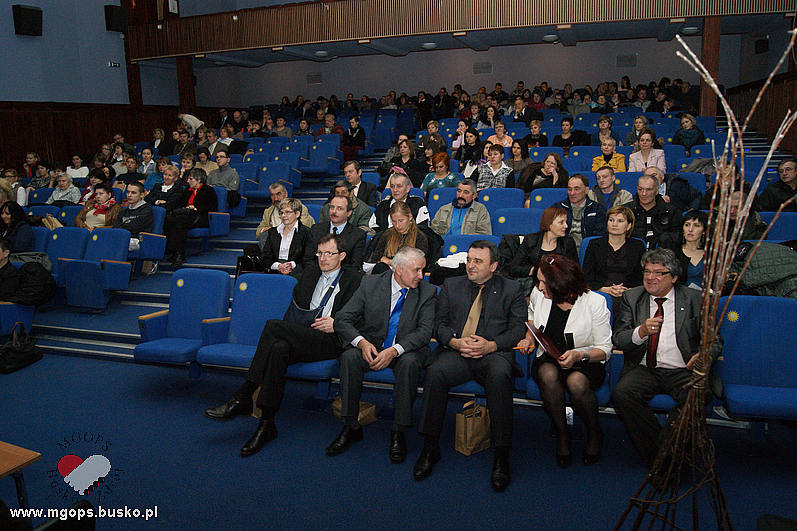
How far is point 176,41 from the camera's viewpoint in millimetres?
11500

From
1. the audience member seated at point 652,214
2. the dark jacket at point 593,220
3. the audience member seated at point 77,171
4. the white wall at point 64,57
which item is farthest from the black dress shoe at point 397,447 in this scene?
the white wall at point 64,57

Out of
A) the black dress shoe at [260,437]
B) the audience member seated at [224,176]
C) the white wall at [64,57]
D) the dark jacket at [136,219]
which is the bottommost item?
the black dress shoe at [260,437]

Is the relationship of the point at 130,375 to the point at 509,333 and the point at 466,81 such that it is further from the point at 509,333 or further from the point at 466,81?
the point at 466,81

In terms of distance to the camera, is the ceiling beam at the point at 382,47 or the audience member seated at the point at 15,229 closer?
the audience member seated at the point at 15,229

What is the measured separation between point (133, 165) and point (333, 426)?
20.0 ft

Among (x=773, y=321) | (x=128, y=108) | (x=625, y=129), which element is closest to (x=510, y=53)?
(x=625, y=129)

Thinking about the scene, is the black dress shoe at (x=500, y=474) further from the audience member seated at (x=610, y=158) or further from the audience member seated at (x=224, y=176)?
the audience member seated at (x=224, y=176)

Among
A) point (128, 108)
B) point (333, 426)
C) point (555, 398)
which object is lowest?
point (333, 426)

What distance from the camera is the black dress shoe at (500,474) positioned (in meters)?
2.44

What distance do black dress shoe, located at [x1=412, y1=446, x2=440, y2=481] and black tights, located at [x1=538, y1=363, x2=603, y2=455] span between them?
55cm

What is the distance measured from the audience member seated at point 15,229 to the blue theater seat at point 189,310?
2.52 metres

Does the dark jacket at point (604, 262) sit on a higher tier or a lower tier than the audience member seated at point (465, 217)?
lower

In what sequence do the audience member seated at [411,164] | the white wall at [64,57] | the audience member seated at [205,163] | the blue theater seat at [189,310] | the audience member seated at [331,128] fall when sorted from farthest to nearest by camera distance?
the white wall at [64,57] → the audience member seated at [331,128] → the audience member seated at [205,163] → the audience member seated at [411,164] → the blue theater seat at [189,310]

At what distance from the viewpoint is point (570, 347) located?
2773 millimetres
